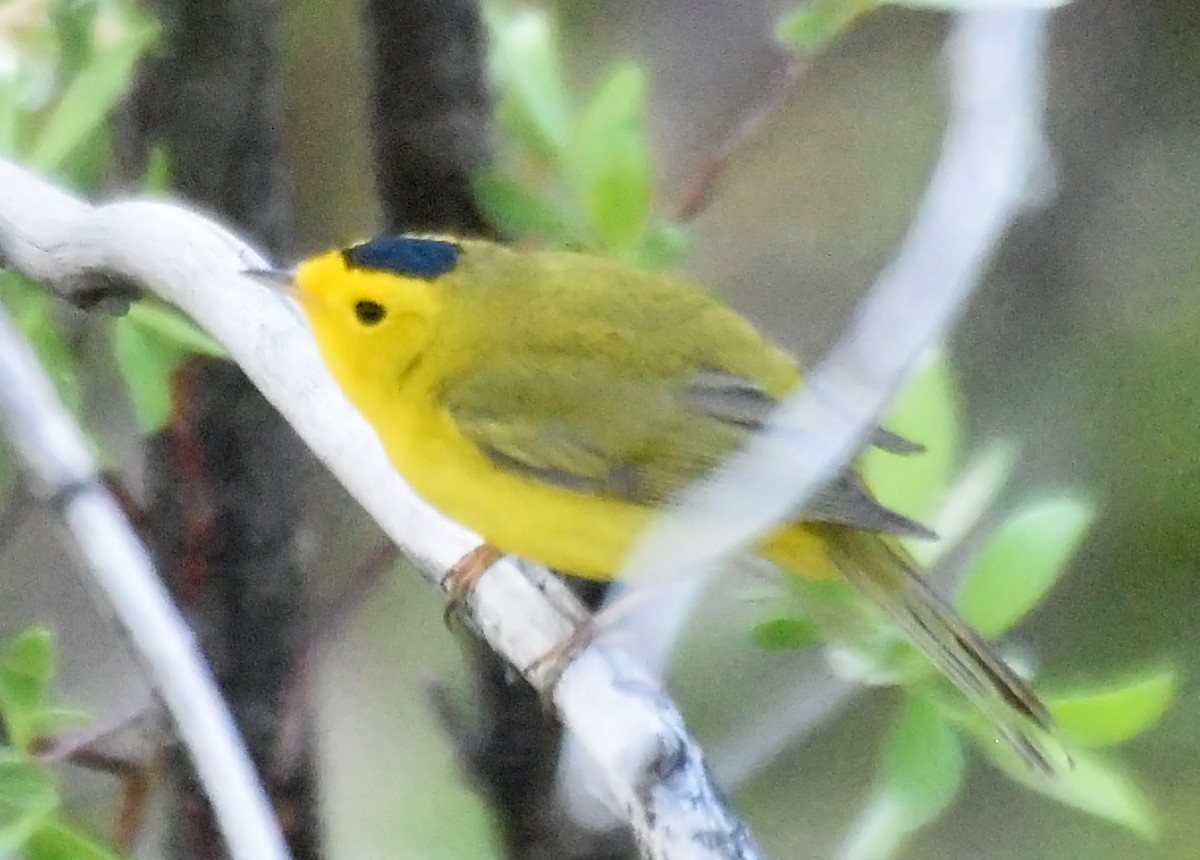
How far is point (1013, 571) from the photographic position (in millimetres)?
607

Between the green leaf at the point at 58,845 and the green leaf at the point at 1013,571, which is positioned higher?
the green leaf at the point at 1013,571

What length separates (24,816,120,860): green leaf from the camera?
54 centimetres

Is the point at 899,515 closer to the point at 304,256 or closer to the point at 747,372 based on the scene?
the point at 747,372

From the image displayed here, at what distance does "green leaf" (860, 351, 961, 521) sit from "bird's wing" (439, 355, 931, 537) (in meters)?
0.04

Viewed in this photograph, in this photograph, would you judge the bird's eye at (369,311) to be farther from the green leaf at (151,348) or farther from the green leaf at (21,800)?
the green leaf at (21,800)

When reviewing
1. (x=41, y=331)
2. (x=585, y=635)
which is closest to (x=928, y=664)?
(x=585, y=635)

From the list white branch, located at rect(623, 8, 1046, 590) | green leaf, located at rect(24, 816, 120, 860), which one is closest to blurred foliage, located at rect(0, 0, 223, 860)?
green leaf, located at rect(24, 816, 120, 860)

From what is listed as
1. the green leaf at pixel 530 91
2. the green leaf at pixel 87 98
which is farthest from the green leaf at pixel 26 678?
the green leaf at pixel 530 91

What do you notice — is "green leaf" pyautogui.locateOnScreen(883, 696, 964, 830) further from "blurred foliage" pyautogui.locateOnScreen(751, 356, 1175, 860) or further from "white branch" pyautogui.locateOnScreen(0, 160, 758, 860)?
"white branch" pyautogui.locateOnScreen(0, 160, 758, 860)

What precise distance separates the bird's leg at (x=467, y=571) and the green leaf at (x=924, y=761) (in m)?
0.22

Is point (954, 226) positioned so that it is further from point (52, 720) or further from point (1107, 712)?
point (52, 720)

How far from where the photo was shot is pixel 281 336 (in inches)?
26.6

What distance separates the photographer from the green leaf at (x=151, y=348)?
0.65 meters

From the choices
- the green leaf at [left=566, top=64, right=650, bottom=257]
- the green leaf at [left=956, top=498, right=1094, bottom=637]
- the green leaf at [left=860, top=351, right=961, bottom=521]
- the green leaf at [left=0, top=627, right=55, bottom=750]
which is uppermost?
the green leaf at [left=566, top=64, right=650, bottom=257]
